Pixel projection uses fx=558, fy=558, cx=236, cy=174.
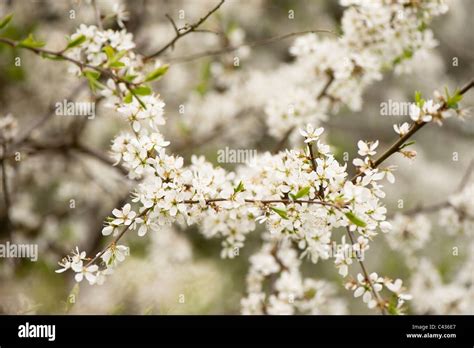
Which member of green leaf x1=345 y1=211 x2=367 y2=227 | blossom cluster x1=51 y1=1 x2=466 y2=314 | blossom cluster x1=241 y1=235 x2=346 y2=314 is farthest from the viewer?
blossom cluster x1=241 y1=235 x2=346 y2=314

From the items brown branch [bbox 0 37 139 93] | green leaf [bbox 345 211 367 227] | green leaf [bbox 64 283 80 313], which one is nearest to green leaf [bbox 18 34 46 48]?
brown branch [bbox 0 37 139 93]

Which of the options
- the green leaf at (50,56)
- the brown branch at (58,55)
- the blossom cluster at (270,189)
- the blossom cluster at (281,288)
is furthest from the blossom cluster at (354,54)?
the green leaf at (50,56)

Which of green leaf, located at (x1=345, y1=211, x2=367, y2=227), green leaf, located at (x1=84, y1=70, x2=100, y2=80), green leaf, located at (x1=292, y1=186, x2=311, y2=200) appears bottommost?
green leaf, located at (x1=345, y1=211, x2=367, y2=227)

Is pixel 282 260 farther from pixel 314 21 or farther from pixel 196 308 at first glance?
pixel 314 21

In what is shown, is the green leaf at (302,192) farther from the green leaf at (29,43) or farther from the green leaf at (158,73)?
the green leaf at (29,43)

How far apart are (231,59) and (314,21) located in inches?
51.0

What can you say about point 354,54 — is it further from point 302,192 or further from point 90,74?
point 90,74

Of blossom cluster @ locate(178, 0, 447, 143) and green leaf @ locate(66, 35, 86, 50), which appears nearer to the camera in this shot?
green leaf @ locate(66, 35, 86, 50)

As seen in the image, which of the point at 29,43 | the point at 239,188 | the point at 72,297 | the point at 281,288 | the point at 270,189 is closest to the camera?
the point at 29,43

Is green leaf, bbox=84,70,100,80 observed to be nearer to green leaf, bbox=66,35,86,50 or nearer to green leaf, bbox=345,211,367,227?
green leaf, bbox=66,35,86,50

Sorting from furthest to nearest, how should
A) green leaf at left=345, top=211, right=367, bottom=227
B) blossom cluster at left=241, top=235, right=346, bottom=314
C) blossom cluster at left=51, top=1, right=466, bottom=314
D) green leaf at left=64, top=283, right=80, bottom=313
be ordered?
blossom cluster at left=241, top=235, right=346, bottom=314 < green leaf at left=64, top=283, right=80, bottom=313 < blossom cluster at left=51, top=1, right=466, bottom=314 < green leaf at left=345, top=211, right=367, bottom=227

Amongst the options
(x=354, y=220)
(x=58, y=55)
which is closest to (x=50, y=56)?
(x=58, y=55)

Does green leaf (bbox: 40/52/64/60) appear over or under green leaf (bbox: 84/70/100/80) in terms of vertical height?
over

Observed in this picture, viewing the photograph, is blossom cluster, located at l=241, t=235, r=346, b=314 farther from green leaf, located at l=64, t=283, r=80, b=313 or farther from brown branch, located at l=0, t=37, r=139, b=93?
brown branch, located at l=0, t=37, r=139, b=93
